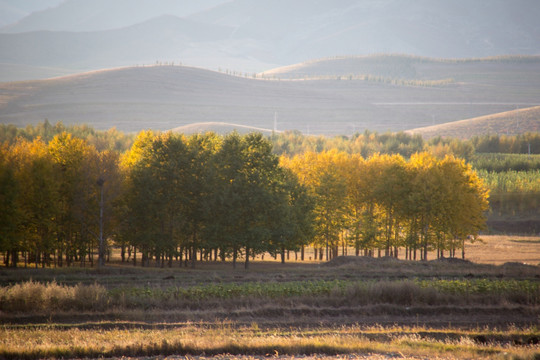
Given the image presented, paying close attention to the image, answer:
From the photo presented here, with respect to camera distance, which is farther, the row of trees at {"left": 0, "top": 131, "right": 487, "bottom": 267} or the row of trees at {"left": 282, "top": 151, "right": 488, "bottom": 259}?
the row of trees at {"left": 282, "top": 151, "right": 488, "bottom": 259}

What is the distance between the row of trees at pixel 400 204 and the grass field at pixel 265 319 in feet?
78.1

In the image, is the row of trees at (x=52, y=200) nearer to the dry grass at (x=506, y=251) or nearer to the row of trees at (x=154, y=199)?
the row of trees at (x=154, y=199)

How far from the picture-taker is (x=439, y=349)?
80.3 feet

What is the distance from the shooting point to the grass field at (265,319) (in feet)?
79.2

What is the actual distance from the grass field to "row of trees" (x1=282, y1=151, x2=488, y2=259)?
23.8 metres

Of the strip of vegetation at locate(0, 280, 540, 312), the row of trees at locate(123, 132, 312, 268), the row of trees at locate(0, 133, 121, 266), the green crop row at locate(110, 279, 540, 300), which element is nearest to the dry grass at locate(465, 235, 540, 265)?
the row of trees at locate(123, 132, 312, 268)

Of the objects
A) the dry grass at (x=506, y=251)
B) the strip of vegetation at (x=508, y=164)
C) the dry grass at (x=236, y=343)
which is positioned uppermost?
the strip of vegetation at (x=508, y=164)

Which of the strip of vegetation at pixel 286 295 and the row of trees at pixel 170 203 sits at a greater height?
the row of trees at pixel 170 203

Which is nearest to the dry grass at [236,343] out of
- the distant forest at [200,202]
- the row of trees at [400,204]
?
the distant forest at [200,202]

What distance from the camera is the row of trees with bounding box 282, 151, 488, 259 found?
7262 centimetres

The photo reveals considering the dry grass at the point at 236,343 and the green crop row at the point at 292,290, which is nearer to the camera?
the dry grass at the point at 236,343

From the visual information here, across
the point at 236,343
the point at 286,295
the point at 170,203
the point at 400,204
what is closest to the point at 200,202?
the point at 170,203

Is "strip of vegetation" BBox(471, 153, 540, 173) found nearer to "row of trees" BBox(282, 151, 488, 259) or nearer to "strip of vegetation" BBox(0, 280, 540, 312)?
"row of trees" BBox(282, 151, 488, 259)

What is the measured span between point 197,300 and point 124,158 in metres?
47.2
